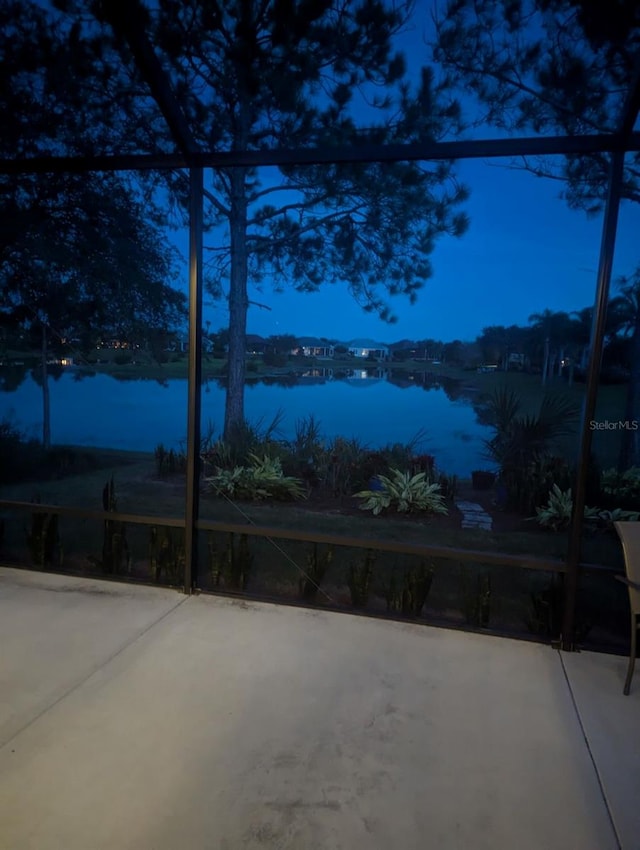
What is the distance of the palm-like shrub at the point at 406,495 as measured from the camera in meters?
3.82

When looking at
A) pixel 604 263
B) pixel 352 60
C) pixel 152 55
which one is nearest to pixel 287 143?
pixel 352 60

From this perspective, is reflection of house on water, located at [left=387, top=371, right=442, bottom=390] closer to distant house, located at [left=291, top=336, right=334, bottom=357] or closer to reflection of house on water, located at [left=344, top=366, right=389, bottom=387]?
reflection of house on water, located at [left=344, top=366, right=389, bottom=387]

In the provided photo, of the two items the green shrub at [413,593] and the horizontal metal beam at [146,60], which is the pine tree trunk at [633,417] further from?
the horizontal metal beam at [146,60]

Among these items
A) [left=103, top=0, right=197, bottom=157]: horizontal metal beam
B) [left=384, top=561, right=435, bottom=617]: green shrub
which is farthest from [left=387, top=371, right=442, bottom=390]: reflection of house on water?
[left=103, top=0, right=197, bottom=157]: horizontal metal beam

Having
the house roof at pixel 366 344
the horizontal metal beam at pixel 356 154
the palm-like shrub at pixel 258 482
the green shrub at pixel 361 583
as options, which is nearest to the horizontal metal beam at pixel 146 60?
the horizontal metal beam at pixel 356 154

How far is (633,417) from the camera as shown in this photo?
380 centimetres

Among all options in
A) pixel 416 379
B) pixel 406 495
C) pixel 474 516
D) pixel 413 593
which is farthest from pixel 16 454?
pixel 474 516

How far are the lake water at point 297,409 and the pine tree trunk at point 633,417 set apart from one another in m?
1.08

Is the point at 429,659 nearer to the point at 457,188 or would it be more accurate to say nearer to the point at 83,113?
the point at 457,188

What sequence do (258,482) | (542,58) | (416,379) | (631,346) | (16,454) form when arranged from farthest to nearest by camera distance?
(16,454)
(258,482)
(416,379)
(631,346)
(542,58)

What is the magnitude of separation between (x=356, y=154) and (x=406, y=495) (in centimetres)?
240

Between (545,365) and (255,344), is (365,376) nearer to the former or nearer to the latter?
(255,344)

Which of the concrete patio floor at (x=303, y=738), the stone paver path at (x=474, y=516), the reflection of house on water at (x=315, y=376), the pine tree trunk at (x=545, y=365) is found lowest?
the concrete patio floor at (x=303, y=738)

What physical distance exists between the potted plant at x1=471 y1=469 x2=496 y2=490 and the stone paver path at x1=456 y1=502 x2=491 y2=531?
149mm
